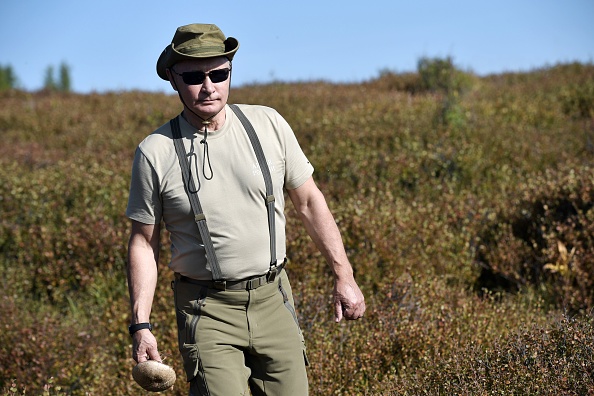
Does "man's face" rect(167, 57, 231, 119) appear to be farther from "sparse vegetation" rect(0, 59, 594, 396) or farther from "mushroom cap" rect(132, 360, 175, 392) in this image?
"sparse vegetation" rect(0, 59, 594, 396)

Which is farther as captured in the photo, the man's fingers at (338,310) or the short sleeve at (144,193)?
the man's fingers at (338,310)

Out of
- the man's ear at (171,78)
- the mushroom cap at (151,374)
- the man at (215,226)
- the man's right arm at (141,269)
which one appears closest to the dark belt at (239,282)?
the man at (215,226)

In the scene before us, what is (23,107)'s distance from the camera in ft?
51.0

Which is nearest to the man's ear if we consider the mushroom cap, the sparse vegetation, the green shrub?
the mushroom cap

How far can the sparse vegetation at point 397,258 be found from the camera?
4219 mm

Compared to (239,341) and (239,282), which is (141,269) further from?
(239,341)

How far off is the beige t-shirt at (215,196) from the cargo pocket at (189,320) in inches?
3.0

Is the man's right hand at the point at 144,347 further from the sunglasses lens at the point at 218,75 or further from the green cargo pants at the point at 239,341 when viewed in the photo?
the sunglasses lens at the point at 218,75

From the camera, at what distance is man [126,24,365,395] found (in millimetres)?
2979

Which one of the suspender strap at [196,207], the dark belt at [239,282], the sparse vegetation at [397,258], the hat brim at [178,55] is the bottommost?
the sparse vegetation at [397,258]

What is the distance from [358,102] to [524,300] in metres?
7.22

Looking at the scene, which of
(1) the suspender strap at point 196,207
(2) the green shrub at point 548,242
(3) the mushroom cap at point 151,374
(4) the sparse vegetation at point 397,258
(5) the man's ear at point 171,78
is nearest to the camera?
(3) the mushroom cap at point 151,374

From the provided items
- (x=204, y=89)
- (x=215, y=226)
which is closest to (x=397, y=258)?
(x=215, y=226)

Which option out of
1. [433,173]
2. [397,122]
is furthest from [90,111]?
[433,173]
